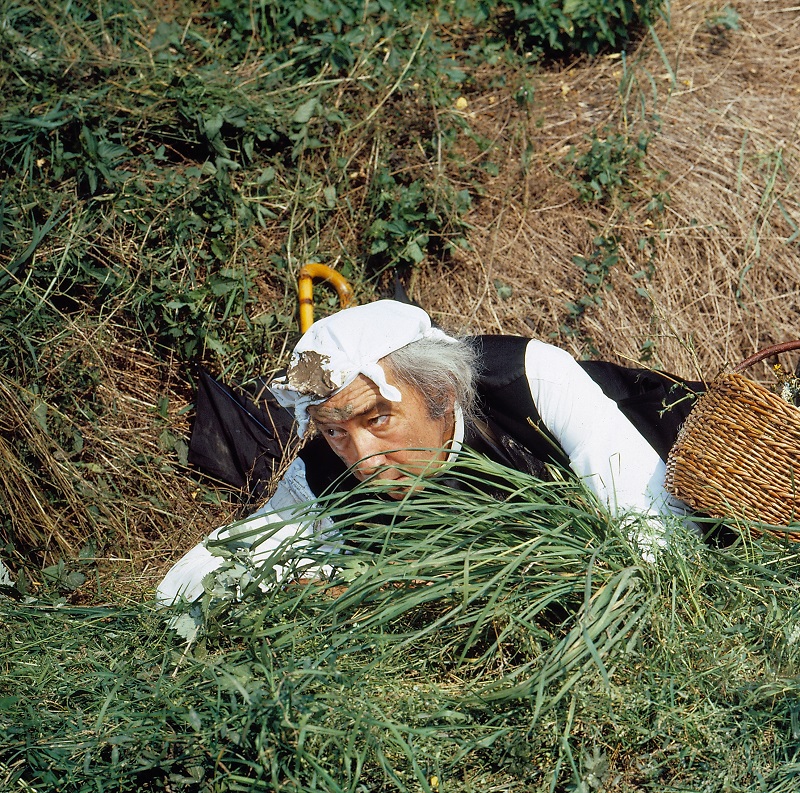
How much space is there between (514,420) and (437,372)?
294 millimetres

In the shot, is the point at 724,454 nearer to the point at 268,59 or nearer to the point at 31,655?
the point at 31,655

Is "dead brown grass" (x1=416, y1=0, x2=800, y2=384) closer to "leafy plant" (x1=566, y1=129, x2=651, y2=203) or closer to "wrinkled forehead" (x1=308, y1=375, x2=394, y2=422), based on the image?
"leafy plant" (x1=566, y1=129, x2=651, y2=203)

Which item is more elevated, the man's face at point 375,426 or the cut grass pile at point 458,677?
the man's face at point 375,426

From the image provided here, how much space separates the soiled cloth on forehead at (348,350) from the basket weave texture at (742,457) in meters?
0.80

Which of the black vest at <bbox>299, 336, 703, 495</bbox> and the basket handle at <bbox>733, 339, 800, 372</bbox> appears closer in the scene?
the basket handle at <bbox>733, 339, 800, 372</bbox>

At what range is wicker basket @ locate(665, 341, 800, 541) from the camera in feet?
6.43

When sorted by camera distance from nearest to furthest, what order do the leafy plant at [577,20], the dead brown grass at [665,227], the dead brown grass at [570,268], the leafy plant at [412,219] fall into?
the dead brown grass at [570,268], the leafy plant at [412,219], the dead brown grass at [665,227], the leafy plant at [577,20]

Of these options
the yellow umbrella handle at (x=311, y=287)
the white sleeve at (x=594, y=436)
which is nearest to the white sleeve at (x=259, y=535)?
the yellow umbrella handle at (x=311, y=287)

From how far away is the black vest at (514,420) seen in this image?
2607 millimetres

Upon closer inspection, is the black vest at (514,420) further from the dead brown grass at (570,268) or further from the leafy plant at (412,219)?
the leafy plant at (412,219)

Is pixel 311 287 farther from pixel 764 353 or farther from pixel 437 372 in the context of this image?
pixel 764 353

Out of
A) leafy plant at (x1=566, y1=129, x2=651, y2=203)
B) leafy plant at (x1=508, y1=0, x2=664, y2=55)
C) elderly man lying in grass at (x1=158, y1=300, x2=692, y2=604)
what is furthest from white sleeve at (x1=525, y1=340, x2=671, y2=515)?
leafy plant at (x1=508, y1=0, x2=664, y2=55)

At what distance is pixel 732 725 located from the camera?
1.71 meters

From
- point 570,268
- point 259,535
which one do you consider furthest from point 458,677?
point 570,268
